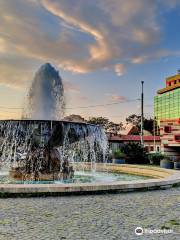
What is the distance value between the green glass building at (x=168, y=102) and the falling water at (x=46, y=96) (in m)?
41.5

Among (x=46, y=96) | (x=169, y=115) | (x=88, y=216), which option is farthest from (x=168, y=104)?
(x=88, y=216)

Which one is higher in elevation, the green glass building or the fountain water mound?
the green glass building

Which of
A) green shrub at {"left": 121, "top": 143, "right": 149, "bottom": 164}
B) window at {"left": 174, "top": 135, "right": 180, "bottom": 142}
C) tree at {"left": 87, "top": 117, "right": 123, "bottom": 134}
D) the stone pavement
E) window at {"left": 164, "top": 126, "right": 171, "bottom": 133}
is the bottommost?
the stone pavement

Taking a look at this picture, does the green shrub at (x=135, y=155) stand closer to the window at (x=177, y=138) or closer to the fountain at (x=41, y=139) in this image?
the window at (x=177, y=138)

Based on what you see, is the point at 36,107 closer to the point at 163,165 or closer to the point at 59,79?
the point at 59,79

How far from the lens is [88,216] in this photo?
6.79m

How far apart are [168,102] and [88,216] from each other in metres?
53.4

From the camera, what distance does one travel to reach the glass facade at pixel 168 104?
2168 inches

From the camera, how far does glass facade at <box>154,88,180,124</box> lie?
55062mm

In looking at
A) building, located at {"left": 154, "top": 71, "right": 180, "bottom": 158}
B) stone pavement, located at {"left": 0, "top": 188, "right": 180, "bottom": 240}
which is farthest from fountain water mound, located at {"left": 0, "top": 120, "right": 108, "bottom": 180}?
building, located at {"left": 154, "top": 71, "right": 180, "bottom": 158}

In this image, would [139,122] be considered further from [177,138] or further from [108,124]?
[177,138]

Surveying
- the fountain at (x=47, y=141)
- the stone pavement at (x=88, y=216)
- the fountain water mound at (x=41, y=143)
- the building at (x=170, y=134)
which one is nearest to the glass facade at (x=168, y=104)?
the building at (x=170, y=134)

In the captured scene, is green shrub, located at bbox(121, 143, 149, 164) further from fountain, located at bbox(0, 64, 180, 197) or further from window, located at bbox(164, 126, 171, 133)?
window, located at bbox(164, 126, 171, 133)

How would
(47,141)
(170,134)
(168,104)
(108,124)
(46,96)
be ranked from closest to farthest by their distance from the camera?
(47,141)
(46,96)
(170,134)
(168,104)
(108,124)
